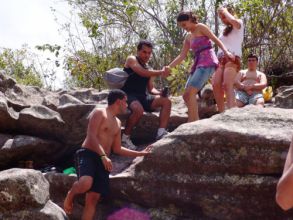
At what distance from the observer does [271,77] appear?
1368 centimetres

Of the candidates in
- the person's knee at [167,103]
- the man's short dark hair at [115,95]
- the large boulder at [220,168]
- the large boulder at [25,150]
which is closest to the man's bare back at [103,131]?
the man's short dark hair at [115,95]

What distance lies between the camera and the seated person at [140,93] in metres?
7.26

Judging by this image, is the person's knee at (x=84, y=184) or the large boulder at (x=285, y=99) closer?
the person's knee at (x=84, y=184)

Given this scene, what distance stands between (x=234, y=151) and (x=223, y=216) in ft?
2.77

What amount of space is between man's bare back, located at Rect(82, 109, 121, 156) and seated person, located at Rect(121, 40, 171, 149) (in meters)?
0.96

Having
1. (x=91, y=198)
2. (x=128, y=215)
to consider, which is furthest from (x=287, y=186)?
(x=128, y=215)

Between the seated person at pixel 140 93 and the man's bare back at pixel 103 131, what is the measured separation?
0.96 m

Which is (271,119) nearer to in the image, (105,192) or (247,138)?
(247,138)

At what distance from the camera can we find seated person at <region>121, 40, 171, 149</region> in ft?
23.8

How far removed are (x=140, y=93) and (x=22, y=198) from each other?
312cm

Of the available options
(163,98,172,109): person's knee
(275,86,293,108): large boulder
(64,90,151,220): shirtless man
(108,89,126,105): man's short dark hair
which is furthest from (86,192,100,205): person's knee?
(275,86,293,108): large boulder

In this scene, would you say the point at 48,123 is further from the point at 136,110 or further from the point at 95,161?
the point at 95,161

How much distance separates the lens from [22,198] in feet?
16.3

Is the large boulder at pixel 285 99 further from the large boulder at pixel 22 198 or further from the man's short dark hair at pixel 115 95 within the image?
the large boulder at pixel 22 198
